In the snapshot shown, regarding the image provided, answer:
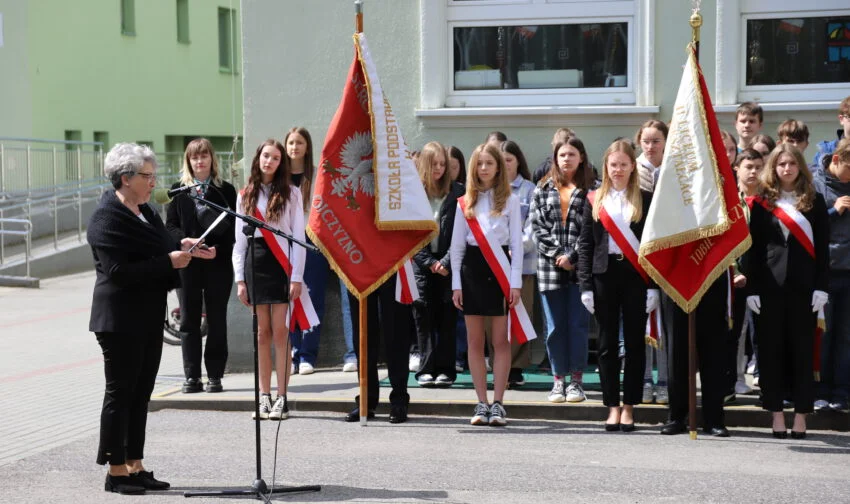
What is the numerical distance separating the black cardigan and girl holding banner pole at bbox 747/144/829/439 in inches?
159

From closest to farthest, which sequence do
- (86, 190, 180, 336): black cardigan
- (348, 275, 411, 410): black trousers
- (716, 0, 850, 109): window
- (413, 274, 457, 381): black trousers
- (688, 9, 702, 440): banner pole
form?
(86, 190, 180, 336): black cardigan
(688, 9, 702, 440): banner pole
(348, 275, 411, 410): black trousers
(413, 274, 457, 381): black trousers
(716, 0, 850, 109): window

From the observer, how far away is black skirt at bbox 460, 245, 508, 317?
919 cm

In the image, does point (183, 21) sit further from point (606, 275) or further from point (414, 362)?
point (606, 275)

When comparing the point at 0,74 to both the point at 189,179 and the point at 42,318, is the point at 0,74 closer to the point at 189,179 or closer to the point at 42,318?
the point at 42,318

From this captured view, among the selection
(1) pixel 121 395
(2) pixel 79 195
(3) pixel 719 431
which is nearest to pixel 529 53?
(3) pixel 719 431

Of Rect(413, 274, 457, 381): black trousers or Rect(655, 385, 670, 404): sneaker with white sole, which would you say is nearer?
Rect(655, 385, 670, 404): sneaker with white sole

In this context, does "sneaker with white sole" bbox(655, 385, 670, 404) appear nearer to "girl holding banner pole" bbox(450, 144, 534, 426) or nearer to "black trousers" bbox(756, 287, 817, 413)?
"black trousers" bbox(756, 287, 817, 413)

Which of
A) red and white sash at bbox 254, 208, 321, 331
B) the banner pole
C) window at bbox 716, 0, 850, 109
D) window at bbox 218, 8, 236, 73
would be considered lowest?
the banner pole

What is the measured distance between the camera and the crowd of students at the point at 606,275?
28.4 feet

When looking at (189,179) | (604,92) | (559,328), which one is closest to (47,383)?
(189,179)

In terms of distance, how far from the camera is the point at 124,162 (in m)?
7.16

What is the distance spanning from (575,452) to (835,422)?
6.76 feet

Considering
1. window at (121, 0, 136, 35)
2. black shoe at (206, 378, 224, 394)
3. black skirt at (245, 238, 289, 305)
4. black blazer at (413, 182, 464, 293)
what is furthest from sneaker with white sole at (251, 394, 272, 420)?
window at (121, 0, 136, 35)

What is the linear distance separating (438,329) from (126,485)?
3.85 metres
